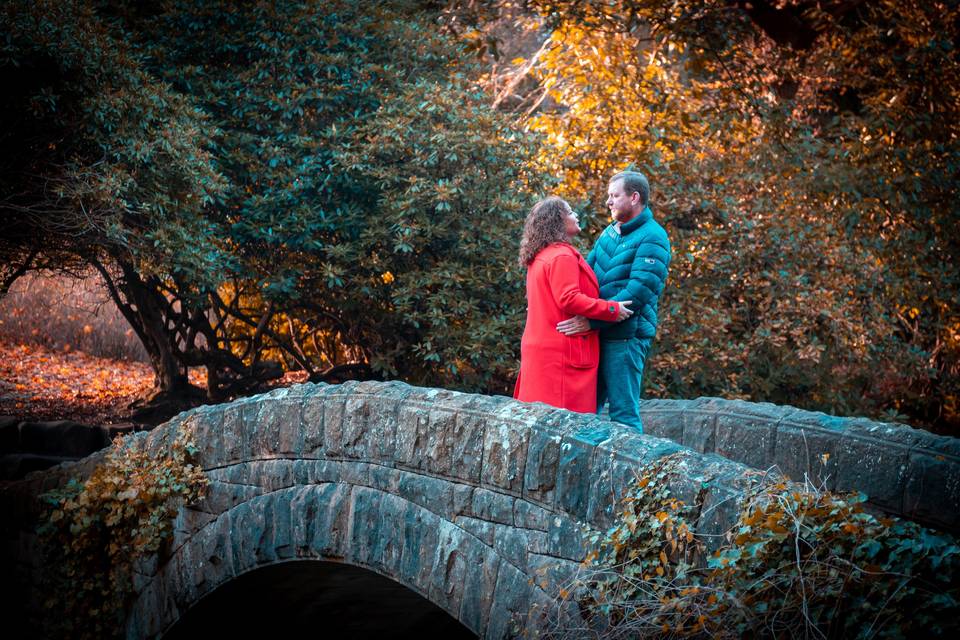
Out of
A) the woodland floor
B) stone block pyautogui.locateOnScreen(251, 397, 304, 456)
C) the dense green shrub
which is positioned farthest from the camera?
the woodland floor

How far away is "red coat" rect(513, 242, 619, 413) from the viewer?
463 centimetres

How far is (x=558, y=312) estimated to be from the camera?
15.5ft

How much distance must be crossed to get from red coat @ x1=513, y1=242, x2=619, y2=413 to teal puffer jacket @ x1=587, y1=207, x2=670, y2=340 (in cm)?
10

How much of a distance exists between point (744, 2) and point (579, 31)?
1901mm

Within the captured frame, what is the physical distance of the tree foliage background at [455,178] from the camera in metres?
7.19

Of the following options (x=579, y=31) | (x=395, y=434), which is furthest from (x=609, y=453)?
(x=579, y=31)

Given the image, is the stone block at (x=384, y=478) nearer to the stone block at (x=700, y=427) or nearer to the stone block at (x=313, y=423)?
the stone block at (x=313, y=423)

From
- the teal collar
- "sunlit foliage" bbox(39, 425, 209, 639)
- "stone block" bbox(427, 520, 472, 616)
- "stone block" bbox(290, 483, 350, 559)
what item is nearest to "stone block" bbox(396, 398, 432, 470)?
"stone block" bbox(427, 520, 472, 616)

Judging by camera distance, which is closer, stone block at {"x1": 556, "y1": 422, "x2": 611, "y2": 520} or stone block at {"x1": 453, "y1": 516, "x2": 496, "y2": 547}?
stone block at {"x1": 556, "y1": 422, "x2": 611, "y2": 520}

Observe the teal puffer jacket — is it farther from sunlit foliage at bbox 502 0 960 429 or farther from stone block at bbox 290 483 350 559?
sunlit foliage at bbox 502 0 960 429

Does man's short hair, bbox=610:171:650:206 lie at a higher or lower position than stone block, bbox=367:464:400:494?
higher

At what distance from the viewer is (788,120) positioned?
928 centimetres

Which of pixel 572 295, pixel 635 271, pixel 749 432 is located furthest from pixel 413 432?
pixel 749 432

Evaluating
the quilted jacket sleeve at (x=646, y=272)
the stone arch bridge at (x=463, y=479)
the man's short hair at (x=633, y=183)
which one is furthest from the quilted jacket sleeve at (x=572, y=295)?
the stone arch bridge at (x=463, y=479)
